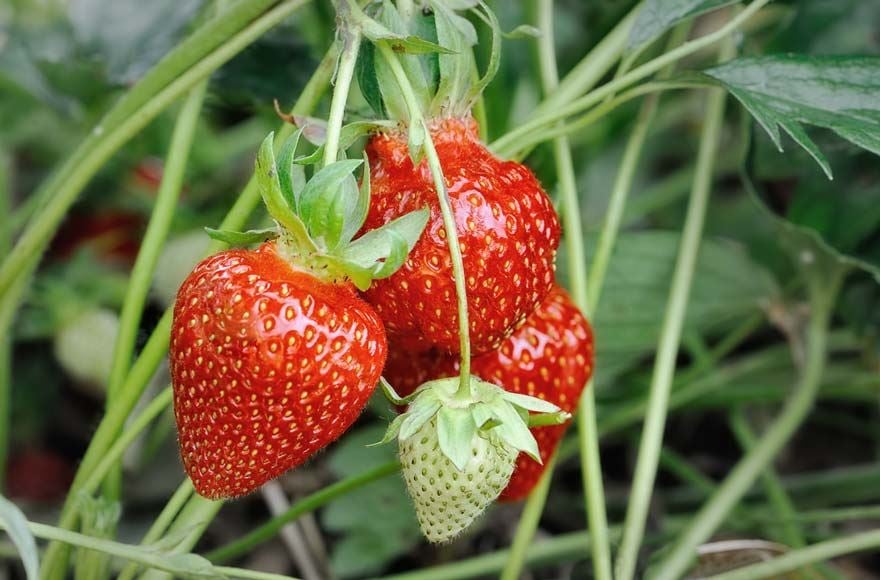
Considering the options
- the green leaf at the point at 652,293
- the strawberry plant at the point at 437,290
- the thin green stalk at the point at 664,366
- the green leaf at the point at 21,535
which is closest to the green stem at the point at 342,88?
the strawberry plant at the point at 437,290

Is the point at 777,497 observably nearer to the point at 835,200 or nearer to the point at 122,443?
the point at 835,200

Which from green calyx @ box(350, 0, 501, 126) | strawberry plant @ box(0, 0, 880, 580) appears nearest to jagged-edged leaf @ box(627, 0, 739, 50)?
strawberry plant @ box(0, 0, 880, 580)

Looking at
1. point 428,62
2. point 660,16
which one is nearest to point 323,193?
point 428,62

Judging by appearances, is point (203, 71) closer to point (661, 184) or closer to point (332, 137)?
point (332, 137)

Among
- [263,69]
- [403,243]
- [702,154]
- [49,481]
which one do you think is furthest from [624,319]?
[49,481]

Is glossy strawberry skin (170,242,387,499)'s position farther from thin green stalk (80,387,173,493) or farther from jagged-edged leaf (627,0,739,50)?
jagged-edged leaf (627,0,739,50)

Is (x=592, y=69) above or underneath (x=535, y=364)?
above
